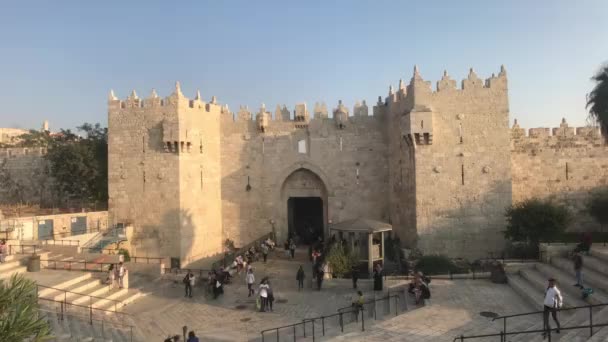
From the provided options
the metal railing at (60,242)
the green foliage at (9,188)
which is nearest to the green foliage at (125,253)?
the metal railing at (60,242)

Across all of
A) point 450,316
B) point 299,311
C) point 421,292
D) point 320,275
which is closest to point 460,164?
point 421,292

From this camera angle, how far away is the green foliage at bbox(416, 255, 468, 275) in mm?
17234

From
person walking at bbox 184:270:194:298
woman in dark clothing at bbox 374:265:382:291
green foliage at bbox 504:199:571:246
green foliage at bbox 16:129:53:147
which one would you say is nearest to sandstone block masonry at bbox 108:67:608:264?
green foliage at bbox 504:199:571:246

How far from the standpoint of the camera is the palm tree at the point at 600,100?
714 inches

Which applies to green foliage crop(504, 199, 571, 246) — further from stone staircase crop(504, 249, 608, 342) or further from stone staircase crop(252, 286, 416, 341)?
stone staircase crop(252, 286, 416, 341)

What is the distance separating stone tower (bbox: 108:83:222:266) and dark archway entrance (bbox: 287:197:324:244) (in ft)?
22.1

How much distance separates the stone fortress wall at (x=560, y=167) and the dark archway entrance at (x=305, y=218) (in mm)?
12462

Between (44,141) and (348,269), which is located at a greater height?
(44,141)

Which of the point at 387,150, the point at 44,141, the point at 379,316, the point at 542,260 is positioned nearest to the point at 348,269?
the point at 379,316

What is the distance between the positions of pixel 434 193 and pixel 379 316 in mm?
8244

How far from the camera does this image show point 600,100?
18.2 m

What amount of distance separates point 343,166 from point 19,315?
20.3 m

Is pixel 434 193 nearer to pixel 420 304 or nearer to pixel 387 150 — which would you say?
pixel 387 150

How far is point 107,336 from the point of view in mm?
12000
